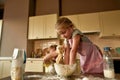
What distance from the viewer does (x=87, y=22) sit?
9.11ft

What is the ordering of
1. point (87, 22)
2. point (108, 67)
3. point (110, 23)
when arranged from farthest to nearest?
point (87, 22) → point (110, 23) → point (108, 67)

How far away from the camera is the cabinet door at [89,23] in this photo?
272 centimetres

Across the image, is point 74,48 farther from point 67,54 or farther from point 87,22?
point 87,22

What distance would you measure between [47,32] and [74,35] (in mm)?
2025

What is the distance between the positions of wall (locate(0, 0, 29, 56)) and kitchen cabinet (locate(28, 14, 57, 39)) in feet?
0.51

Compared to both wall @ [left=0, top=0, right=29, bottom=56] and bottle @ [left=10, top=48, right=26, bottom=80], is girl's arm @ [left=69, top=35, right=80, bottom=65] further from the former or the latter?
wall @ [left=0, top=0, right=29, bottom=56]

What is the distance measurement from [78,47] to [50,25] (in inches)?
78.9

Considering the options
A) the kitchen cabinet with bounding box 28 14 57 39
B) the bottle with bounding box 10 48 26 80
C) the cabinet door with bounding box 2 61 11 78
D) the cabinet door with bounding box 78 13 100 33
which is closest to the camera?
the bottle with bounding box 10 48 26 80

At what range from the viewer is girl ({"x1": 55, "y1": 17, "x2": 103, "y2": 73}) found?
0.96m

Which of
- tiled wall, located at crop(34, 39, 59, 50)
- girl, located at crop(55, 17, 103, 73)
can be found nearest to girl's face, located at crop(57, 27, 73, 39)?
girl, located at crop(55, 17, 103, 73)

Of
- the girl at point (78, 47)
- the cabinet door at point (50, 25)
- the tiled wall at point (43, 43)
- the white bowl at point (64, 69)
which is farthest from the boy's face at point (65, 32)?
the tiled wall at point (43, 43)

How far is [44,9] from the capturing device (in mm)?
3336

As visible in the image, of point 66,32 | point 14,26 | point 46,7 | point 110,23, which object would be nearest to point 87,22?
point 110,23

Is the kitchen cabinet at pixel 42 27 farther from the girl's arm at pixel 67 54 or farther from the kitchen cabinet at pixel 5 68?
the girl's arm at pixel 67 54
